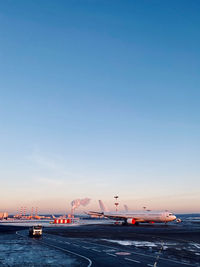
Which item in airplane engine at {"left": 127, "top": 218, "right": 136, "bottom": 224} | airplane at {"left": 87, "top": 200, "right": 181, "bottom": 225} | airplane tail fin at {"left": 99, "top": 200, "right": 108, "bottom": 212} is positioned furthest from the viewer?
airplane tail fin at {"left": 99, "top": 200, "right": 108, "bottom": 212}

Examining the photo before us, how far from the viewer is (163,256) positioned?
77.3 ft

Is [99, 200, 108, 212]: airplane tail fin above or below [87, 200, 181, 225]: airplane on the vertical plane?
above

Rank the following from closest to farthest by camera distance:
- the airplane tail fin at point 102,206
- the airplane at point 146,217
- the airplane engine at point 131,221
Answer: the airplane at point 146,217 < the airplane engine at point 131,221 < the airplane tail fin at point 102,206

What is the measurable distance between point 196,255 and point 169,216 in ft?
218

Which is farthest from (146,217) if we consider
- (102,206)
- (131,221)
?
(102,206)

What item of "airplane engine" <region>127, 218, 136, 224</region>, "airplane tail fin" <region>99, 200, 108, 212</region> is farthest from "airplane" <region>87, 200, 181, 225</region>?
"airplane tail fin" <region>99, 200, 108, 212</region>

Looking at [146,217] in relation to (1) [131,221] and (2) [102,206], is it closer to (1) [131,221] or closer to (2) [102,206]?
(1) [131,221]

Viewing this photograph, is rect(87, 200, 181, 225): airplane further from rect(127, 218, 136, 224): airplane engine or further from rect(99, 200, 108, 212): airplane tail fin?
rect(99, 200, 108, 212): airplane tail fin

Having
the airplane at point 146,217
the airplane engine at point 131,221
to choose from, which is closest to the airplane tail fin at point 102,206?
the airplane at point 146,217

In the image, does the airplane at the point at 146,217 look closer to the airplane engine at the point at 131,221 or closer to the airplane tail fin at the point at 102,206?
the airplane engine at the point at 131,221

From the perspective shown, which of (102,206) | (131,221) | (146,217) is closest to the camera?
(131,221)

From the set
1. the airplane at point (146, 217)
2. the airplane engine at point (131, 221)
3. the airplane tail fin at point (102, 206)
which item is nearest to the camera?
the airplane at point (146, 217)

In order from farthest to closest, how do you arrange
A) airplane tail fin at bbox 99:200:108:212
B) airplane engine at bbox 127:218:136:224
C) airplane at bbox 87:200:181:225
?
airplane tail fin at bbox 99:200:108:212 < airplane engine at bbox 127:218:136:224 < airplane at bbox 87:200:181:225

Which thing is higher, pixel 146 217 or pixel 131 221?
pixel 146 217
